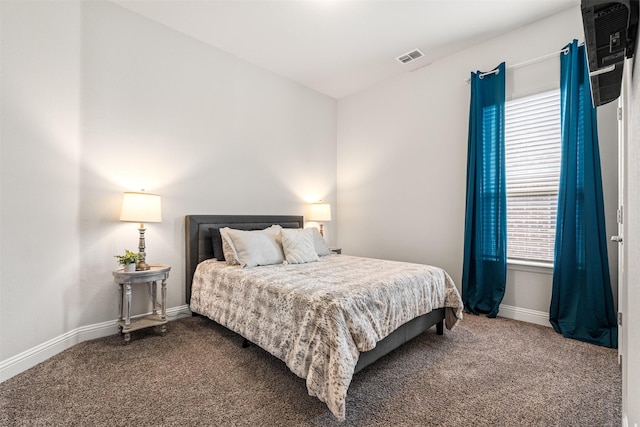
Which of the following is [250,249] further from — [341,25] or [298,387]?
[341,25]

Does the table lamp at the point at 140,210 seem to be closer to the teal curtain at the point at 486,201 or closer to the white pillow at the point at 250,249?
the white pillow at the point at 250,249

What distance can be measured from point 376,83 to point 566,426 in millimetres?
4246

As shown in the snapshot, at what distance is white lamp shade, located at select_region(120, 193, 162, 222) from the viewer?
256 cm

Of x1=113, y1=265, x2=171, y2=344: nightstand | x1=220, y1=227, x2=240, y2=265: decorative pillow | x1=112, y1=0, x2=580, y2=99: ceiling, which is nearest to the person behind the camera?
x1=113, y1=265, x2=171, y2=344: nightstand

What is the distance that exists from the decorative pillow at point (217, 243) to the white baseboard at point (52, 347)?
739 mm

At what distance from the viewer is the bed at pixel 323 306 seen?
1647mm

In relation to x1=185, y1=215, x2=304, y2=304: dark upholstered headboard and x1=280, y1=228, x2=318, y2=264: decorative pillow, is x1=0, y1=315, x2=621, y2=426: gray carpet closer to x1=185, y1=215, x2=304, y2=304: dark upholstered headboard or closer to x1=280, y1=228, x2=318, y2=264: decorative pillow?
x1=185, y1=215, x2=304, y2=304: dark upholstered headboard

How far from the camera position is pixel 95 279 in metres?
2.63

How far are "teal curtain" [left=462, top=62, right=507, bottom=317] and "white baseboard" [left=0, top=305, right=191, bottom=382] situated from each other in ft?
11.0

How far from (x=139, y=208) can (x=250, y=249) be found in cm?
104

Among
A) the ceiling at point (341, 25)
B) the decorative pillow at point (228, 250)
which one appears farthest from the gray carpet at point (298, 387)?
the ceiling at point (341, 25)

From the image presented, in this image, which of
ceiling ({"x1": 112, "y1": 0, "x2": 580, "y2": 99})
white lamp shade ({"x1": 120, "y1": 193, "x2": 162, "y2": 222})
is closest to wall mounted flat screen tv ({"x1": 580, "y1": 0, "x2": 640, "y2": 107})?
ceiling ({"x1": 112, "y1": 0, "x2": 580, "y2": 99})

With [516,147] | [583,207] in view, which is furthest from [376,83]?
[583,207]

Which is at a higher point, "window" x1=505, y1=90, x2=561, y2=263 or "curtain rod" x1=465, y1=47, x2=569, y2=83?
"curtain rod" x1=465, y1=47, x2=569, y2=83
